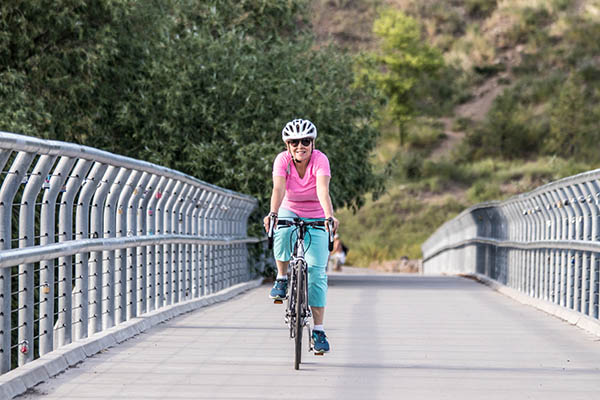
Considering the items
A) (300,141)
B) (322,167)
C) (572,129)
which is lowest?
(322,167)

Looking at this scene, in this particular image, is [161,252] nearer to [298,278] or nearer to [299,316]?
[298,278]

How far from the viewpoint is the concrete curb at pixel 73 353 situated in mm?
7287

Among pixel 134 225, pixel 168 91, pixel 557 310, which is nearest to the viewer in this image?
pixel 134 225

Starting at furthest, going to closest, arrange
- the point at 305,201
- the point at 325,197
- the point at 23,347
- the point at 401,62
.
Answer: the point at 401,62, the point at 305,201, the point at 325,197, the point at 23,347

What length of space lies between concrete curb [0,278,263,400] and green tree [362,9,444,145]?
67608 mm

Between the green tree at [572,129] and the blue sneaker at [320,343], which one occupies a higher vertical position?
the green tree at [572,129]

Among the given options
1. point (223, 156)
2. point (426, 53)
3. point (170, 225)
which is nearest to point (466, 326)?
point (170, 225)

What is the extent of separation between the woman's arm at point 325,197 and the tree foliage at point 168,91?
49.0 feet

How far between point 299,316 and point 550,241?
6639mm

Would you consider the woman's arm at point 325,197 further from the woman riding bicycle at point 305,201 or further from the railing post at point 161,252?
the railing post at point 161,252

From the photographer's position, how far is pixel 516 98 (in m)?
85.9

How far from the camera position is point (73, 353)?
28.8 ft

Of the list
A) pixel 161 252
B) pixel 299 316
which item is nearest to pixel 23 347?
pixel 299 316

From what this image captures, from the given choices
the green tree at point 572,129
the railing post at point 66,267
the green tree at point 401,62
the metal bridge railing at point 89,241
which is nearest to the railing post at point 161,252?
the metal bridge railing at point 89,241
